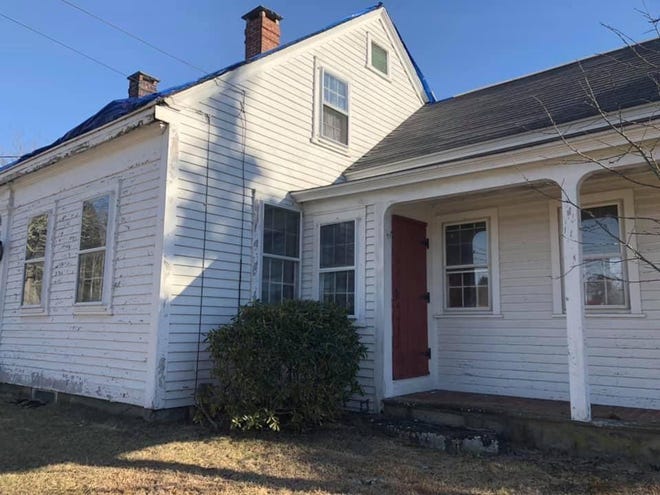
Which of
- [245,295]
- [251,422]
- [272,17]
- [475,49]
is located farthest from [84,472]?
[475,49]

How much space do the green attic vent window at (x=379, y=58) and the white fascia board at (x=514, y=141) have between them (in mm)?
2961

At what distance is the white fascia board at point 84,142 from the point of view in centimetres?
679

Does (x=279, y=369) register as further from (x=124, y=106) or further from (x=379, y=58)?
(x=379, y=58)

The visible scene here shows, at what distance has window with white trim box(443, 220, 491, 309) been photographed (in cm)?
770

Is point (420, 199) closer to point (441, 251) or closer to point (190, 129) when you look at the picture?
point (441, 251)

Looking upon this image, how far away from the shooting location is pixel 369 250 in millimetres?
7426

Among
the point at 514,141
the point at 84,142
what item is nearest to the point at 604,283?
the point at 514,141

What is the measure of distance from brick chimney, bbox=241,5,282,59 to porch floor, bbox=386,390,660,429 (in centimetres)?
671

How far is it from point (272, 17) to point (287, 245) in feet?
15.4

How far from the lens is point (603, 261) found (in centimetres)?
664

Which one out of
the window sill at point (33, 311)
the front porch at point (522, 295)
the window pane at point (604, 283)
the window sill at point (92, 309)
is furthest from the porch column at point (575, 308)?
the window sill at point (33, 311)

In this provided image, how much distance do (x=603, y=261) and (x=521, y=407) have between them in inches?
84.9

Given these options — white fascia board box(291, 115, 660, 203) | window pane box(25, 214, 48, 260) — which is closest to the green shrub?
white fascia board box(291, 115, 660, 203)

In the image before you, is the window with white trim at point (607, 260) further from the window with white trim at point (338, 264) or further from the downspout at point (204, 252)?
the downspout at point (204, 252)
